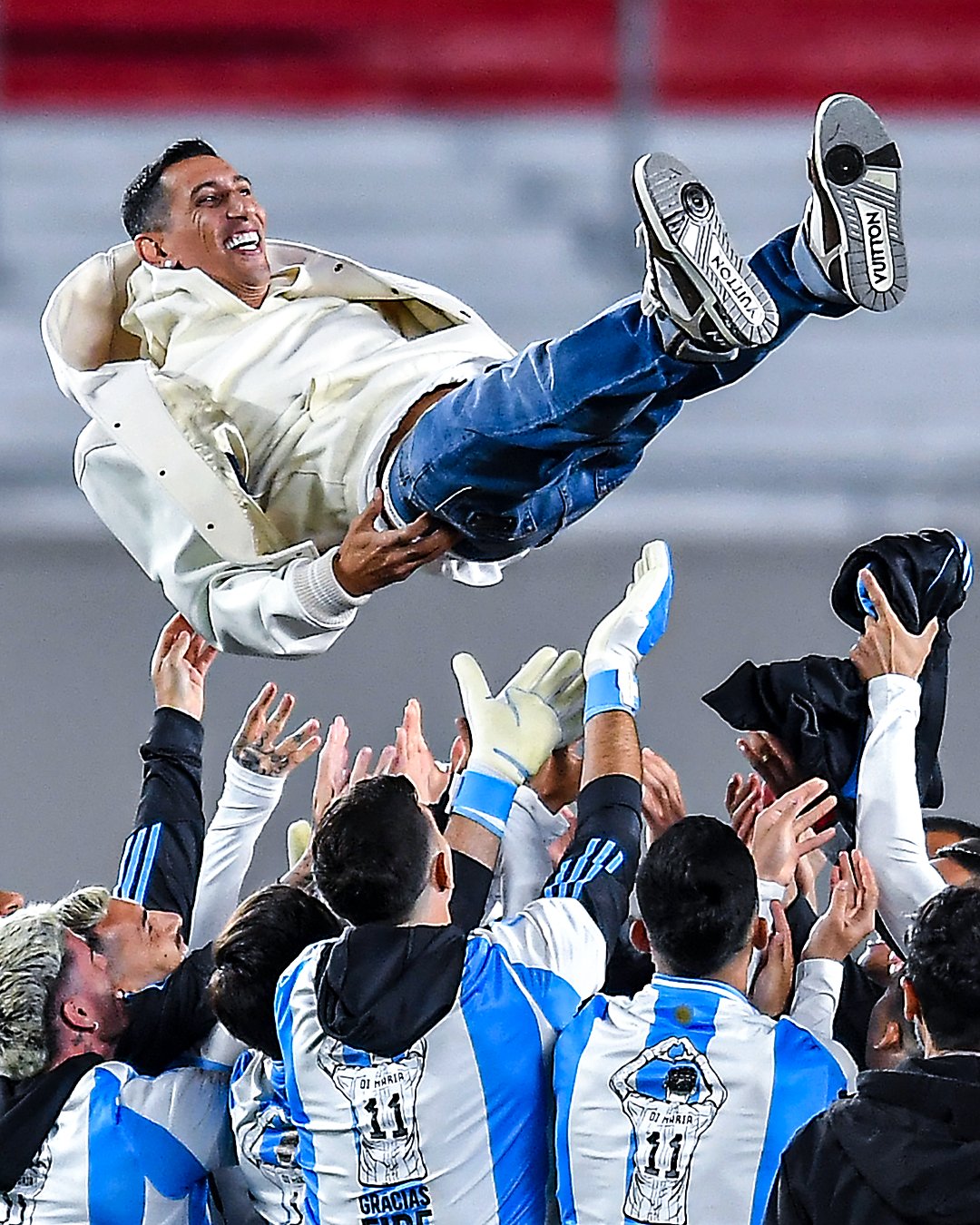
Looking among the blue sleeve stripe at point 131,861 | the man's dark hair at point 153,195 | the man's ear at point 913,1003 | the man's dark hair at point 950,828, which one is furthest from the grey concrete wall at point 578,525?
the man's ear at point 913,1003

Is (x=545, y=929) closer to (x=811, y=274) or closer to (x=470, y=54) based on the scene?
(x=811, y=274)

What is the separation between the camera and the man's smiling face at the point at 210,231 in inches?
106

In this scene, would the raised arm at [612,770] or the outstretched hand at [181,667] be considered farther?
the outstretched hand at [181,667]

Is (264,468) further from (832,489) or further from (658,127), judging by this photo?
(832,489)

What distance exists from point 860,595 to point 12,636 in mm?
4336

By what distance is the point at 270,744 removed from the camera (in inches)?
111

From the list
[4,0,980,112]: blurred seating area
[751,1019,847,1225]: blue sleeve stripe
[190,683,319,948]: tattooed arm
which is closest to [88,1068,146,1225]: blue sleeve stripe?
[190,683,319,948]: tattooed arm

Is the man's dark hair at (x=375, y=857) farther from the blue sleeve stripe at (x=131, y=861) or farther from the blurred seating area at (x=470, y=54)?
the blurred seating area at (x=470, y=54)

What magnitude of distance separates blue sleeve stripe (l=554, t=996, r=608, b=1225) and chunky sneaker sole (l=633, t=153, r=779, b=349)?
0.75 metres

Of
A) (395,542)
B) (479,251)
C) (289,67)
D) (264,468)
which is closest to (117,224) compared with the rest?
(289,67)

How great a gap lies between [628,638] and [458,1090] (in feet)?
2.30

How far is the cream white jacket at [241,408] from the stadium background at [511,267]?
2.58 m

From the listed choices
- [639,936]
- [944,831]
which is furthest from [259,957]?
[944,831]

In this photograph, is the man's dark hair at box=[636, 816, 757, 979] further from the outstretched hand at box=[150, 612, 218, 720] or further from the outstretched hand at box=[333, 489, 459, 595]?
the outstretched hand at box=[150, 612, 218, 720]
